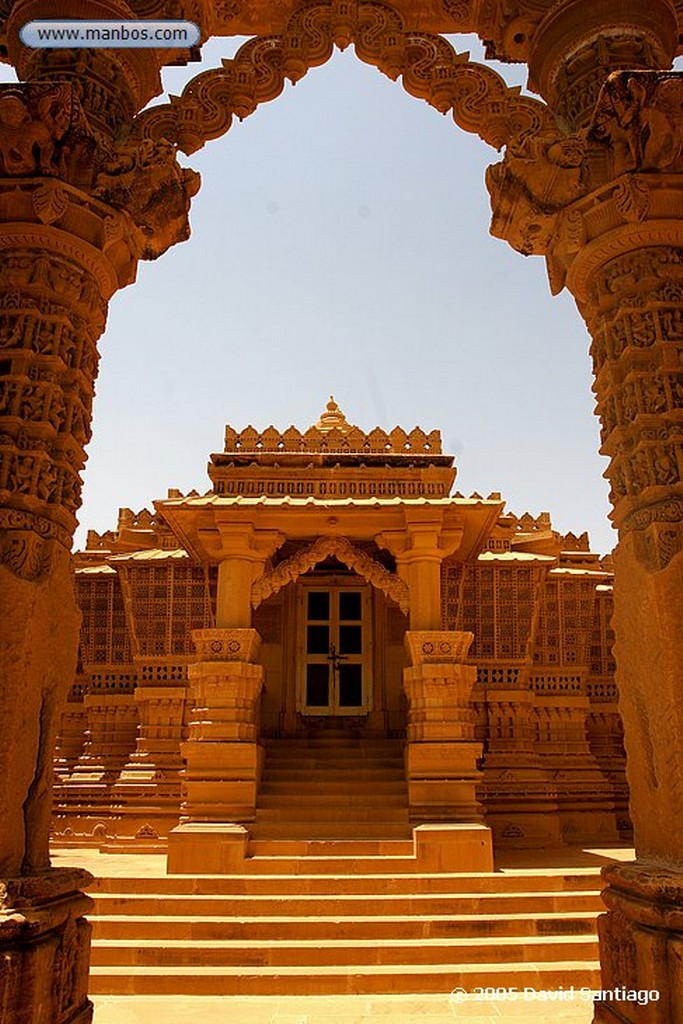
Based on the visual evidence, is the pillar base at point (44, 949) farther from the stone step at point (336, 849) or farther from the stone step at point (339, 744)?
the stone step at point (339, 744)

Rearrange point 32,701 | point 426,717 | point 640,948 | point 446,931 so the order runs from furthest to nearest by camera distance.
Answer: point 426,717 → point 446,931 → point 32,701 → point 640,948

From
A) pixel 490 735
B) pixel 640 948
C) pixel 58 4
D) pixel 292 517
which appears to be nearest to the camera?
pixel 640 948

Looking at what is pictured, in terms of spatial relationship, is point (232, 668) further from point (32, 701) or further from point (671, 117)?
point (671, 117)

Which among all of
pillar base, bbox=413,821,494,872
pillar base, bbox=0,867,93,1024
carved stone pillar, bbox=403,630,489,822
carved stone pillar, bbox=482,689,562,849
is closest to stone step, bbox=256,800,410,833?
carved stone pillar, bbox=403,630,489,822

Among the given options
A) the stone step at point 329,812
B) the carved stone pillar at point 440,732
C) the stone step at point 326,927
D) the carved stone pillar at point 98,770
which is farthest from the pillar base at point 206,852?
the carved stone pillar at point 98,770

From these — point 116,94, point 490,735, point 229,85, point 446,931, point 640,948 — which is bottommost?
point 446,931

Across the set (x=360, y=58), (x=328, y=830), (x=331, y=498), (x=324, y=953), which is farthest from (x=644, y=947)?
(x=331, y=498)

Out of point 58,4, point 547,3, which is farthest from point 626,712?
point 58,4

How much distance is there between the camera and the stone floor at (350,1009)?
579 centimetres

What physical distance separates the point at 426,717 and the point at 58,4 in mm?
7653

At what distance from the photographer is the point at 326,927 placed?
7344mm

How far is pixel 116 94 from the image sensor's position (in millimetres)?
5293

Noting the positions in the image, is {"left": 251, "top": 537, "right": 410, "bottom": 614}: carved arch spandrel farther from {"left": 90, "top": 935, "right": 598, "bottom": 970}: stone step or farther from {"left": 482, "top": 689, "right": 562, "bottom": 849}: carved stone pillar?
{"left": 90, "top": 935, "right": 598, "bottom": 970}: stone step

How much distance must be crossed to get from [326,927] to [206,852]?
6.53ft
